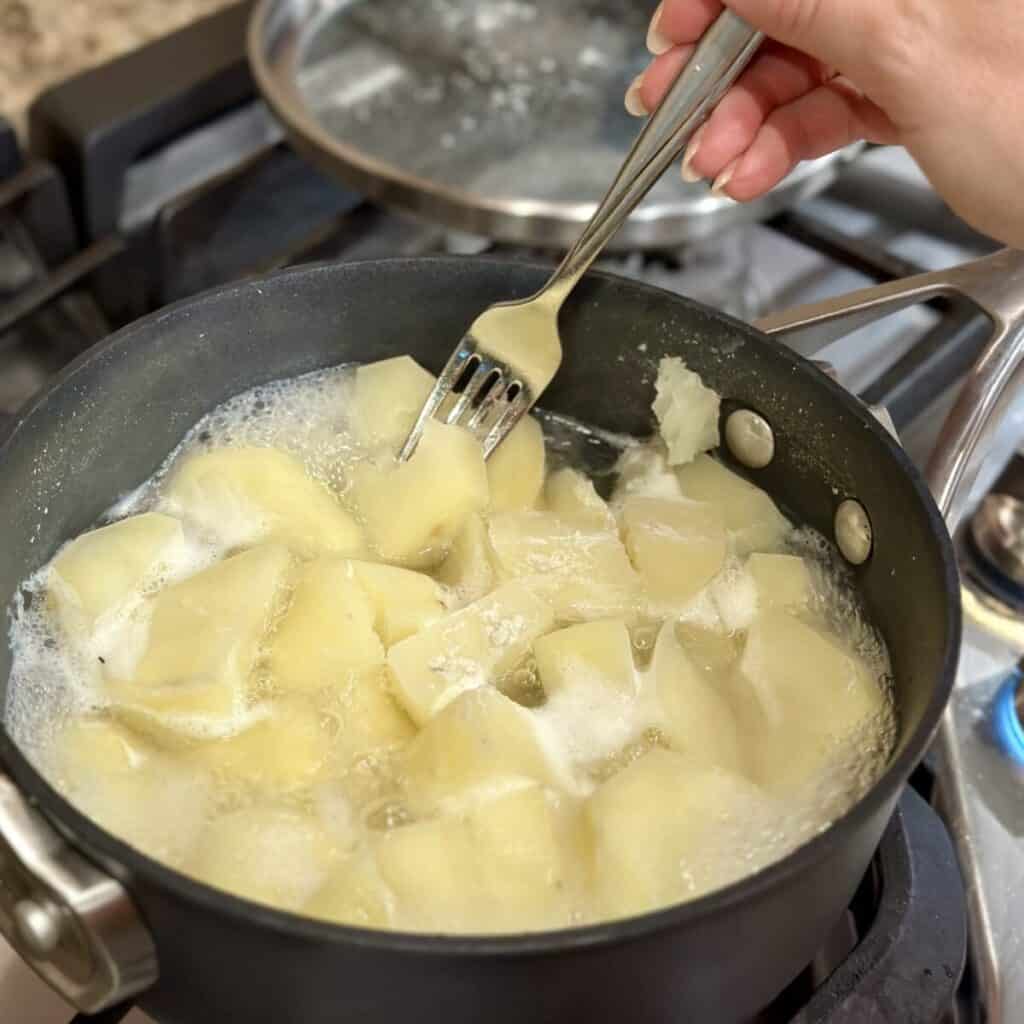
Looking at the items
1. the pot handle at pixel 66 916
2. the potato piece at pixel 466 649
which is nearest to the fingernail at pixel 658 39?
the potato piece at pixel 466 649

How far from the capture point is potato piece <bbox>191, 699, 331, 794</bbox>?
23.5 inches

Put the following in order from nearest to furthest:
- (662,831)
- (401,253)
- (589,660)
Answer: (662,831) → (589,660) → (401,253)

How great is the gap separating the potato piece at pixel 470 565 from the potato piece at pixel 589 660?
0.25ft

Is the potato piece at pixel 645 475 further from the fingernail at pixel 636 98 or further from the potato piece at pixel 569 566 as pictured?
the fingernail at pixel 636 98

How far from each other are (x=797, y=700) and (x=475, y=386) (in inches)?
11.3

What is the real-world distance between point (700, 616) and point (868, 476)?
0.13m

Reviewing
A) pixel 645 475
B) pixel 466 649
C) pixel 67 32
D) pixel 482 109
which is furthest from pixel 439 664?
pixel 67 32

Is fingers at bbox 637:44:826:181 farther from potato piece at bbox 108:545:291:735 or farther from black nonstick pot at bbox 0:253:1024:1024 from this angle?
potato piece at bbox 108:545:291:735

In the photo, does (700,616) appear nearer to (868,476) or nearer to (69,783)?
(868,476)

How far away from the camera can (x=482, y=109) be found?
130 cm

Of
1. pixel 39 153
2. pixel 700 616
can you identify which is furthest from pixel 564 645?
pixel 39 153

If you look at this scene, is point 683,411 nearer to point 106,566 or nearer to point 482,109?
point 106,566

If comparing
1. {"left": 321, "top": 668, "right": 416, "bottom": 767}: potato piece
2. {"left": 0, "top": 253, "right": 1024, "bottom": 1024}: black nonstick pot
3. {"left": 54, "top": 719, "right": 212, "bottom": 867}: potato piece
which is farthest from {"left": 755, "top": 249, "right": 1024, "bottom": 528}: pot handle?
{"left": 54, "top": 719, "right": 212, "bottom": 867}: potato piece

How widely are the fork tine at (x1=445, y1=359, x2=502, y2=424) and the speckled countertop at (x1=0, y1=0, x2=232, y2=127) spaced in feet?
2.79
